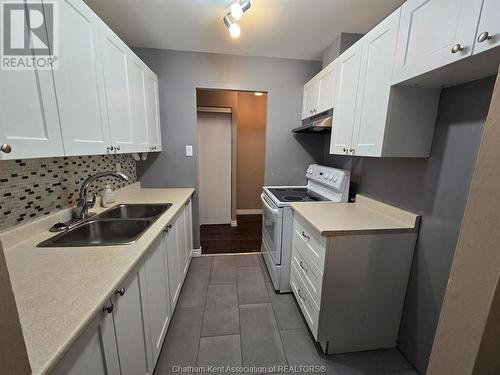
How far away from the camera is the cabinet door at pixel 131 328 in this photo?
2.87 feet

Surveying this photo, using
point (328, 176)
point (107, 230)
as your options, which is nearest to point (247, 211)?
point (328, 176)

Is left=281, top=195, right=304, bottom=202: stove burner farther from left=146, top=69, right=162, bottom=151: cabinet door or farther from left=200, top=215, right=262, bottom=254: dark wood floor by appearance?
left=146, top=69, right=162, bottom=151: cabinet door

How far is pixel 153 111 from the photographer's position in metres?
2.21

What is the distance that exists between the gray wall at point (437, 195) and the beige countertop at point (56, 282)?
166 cm

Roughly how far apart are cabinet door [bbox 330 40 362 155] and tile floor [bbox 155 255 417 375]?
1.50 metres

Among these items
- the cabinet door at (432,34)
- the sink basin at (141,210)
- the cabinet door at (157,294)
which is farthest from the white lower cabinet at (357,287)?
the sink basin at (141,210)

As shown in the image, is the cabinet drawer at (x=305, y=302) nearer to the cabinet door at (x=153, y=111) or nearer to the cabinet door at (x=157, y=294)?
the cabinet door at (x=157, y=294)

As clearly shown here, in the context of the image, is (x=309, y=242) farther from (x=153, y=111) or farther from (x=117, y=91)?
(x=153, y=111)

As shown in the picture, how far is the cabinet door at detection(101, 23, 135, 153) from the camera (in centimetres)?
138

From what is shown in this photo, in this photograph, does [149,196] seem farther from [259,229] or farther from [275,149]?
[259,229]

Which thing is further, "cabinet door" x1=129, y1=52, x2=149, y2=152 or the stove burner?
the stove burner

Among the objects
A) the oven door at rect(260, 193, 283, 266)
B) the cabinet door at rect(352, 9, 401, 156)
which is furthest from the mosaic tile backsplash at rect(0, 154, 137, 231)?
the cabinet door at rect(352, 9, 401, 156)

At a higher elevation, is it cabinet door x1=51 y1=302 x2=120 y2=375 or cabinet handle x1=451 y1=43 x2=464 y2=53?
cabinet handle x1=451 y1=43 x2=464 y2=53

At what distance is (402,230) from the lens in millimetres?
1319
